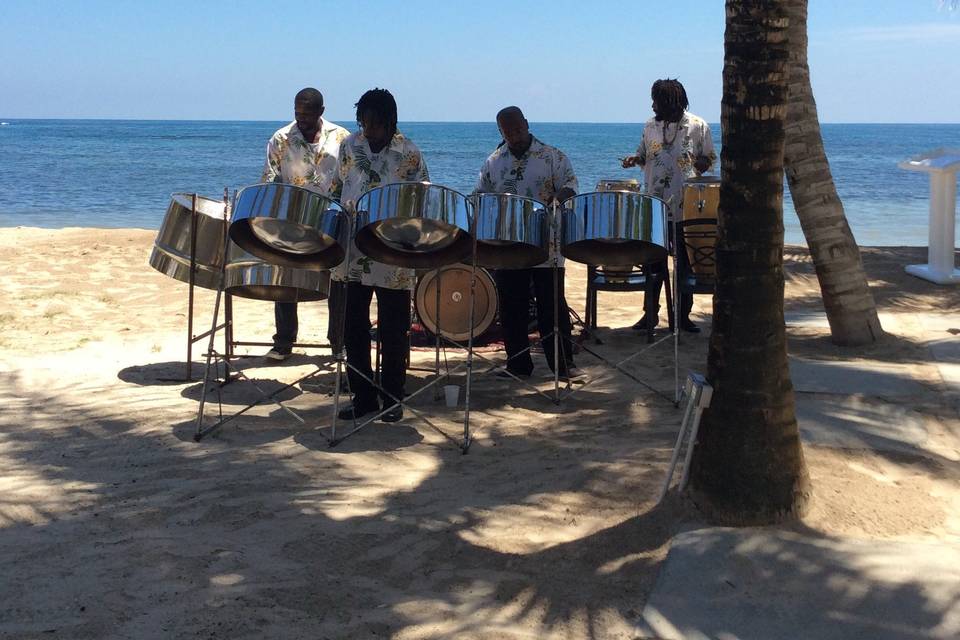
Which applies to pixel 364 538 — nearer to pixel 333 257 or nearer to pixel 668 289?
pixel 333 257

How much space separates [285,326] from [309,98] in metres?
1.17

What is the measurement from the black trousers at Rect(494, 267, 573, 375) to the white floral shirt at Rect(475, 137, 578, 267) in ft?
0.48

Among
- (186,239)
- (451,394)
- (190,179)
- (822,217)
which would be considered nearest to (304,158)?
(186,239)

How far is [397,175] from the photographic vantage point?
420 cm

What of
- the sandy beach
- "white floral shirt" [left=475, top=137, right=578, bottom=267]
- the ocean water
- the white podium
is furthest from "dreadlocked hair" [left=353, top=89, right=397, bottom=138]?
the ocean water

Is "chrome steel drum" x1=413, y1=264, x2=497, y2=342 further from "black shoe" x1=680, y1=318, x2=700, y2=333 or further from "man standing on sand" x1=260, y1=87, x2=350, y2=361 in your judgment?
"black shoe" x1=680, y1=318, x2=700, y2=333

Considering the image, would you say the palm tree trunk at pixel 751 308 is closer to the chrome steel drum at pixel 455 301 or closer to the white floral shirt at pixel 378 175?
the white floral shirt at pixel 378 175

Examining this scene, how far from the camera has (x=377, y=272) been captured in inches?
165

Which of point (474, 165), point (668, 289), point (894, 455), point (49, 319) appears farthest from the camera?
point (474, 165)

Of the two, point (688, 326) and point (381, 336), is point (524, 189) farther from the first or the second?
point (688, 326)

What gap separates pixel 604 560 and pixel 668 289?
320 centimetres

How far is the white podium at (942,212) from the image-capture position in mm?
7195

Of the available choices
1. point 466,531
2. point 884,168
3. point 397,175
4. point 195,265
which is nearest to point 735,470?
point 466,531

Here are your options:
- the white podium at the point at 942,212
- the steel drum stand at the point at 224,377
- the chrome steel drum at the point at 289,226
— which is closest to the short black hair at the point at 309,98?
the steel drum stand at the point at 224,377
